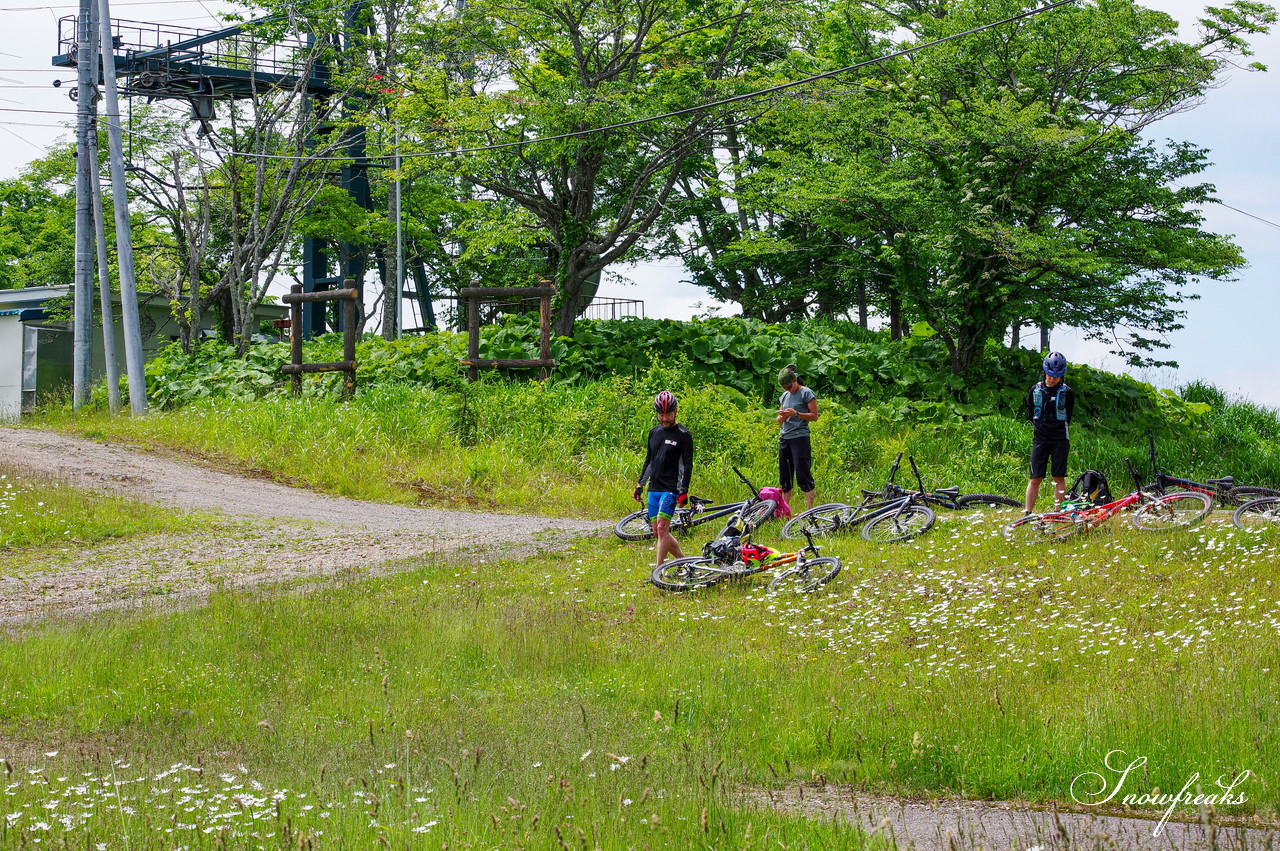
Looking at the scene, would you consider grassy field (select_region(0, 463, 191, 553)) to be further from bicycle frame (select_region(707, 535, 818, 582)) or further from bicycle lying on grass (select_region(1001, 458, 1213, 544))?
bicycle lying on grass (select_region(1001, 458, 1213, 544))

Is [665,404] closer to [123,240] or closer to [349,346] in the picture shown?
[349,346]

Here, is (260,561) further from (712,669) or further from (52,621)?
(712,669)

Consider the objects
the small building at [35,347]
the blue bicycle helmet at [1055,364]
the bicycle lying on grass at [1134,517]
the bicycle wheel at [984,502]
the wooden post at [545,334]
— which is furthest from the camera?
the small building at [35,347]

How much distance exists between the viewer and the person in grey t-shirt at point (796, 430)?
1390 centimetres

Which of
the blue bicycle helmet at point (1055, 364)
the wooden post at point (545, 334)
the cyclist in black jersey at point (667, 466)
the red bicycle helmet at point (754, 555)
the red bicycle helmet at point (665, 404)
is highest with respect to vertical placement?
the wooden post at point (545, 334)

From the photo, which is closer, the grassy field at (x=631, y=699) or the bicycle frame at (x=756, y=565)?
the grassy field at (x=631, y=699)

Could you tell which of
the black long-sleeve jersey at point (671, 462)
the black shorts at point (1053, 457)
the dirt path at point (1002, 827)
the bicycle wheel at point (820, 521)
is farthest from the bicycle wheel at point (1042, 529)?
the dirt path at point (1002, 827)

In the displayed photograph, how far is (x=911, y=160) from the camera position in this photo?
2453 centimetres

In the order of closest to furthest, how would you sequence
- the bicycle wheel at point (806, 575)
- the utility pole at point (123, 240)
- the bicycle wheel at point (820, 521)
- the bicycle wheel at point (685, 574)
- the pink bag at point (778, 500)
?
the bicycle wheel at point (806, 575) < the bicycle wheel at point (685, 574) < the bicycle wheel at point (820, 521) < the pink bag at point (778, 500) < the utility pole at point (123, 240)

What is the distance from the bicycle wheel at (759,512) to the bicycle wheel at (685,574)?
2.56 meters

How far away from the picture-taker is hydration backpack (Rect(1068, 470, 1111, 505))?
487 inches

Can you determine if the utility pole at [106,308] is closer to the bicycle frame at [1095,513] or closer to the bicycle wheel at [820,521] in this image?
the bicycle wheel at [820,521]

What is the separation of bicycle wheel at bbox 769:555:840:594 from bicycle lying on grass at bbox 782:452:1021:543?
5.02 ft

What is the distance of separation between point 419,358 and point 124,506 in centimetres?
962
